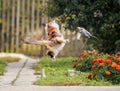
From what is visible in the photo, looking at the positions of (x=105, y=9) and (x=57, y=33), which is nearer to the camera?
(x=57, y=33)

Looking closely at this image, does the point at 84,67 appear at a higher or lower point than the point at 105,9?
lower

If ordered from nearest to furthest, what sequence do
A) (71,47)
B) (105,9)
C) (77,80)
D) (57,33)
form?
(77,80) < (57,33) < (105,9) < (71,47)

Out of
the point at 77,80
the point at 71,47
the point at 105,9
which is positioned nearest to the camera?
the point at 77,80

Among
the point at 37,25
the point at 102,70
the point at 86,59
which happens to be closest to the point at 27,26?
the point at 37,25

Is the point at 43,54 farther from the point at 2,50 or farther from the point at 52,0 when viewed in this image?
the point at 52,0

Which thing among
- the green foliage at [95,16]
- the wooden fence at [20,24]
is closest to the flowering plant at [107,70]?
the green foliage at [95,16]

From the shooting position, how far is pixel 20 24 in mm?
21062

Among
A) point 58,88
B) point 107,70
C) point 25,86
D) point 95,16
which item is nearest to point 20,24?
point 95,16

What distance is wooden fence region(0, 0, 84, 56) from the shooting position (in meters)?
20.8

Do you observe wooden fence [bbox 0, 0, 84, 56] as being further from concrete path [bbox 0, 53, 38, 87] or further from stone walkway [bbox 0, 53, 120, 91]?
stone walkway [bbox 0, 53, 120, 91]

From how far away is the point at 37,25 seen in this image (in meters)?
21.0

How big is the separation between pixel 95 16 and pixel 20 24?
590 centimetres

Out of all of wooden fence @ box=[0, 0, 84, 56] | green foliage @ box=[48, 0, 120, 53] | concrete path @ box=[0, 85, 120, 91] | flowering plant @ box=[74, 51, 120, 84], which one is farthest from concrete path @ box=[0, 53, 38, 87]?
wooden fence @ box=[0, 0, 84, 56]

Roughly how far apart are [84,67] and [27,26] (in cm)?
798
